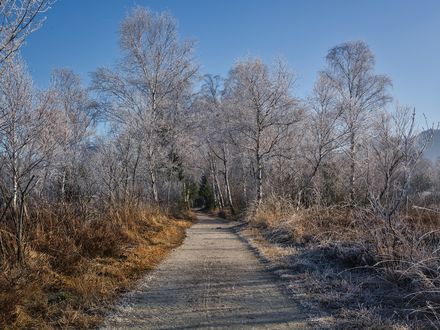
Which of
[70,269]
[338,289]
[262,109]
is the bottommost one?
[338,289]

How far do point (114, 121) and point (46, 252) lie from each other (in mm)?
14894

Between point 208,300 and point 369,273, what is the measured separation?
3072 mm

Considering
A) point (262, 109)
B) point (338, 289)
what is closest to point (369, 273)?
point (338, 289)

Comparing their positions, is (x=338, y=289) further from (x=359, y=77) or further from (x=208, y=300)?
(x=359, y=77)

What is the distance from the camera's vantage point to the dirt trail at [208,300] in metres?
4.35

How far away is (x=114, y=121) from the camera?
2053 centimetres

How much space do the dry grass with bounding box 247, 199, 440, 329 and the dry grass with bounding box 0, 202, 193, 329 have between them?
2946 millimetres

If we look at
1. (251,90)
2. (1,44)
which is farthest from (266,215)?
(1,44)

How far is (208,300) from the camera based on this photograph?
523cm

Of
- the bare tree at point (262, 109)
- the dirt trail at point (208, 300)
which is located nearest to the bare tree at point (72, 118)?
Answer: the bare tree at point (262, 109)

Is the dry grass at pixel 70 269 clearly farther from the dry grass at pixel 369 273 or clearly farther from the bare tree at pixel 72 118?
the bare tree at pixel 72 118

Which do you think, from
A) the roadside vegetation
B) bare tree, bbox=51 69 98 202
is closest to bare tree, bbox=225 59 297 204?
the roadside vegetation

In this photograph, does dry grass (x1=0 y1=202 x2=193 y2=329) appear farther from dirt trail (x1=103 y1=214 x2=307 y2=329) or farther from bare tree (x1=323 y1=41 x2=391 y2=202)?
bare tree (x1=323 y1=41 x2=391 y2=202)

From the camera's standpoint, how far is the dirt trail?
4.35 meters
